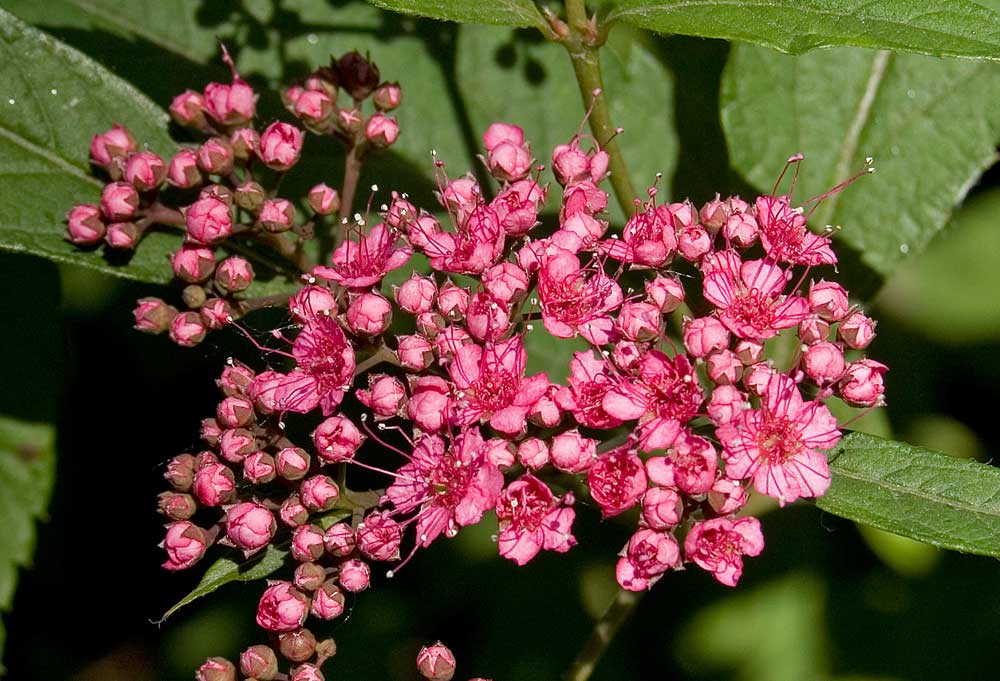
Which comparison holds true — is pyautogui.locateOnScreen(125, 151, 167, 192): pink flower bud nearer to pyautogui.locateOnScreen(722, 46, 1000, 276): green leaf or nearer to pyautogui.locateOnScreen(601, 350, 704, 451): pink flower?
pyautogui.locateOnScreen(601, 350, 704, 451): pink flower

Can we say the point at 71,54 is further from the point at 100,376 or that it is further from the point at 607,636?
the point at 607,636

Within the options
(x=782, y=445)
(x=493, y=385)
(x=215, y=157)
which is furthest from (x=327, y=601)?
(x=215, y=157)

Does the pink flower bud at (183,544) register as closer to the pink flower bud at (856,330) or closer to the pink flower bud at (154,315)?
the pink flower bud at (154,315)

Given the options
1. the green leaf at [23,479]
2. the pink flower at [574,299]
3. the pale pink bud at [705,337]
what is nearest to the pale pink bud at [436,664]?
the pink flower at [574,299]

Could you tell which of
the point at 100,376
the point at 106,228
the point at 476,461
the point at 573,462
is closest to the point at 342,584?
the point at 476,461

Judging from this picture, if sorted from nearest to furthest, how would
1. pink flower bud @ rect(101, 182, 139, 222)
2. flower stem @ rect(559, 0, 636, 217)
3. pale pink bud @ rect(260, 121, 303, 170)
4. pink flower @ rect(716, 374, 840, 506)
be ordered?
1. pink flower @ rect(716, 374, 840, 506)
2. flower stem @ rect(559, 0, 636, 217)
3. pink flower bud @ rect(101, 182, 139, 222)
4. pale pink bud @ rect(260, 121, 303, 170)

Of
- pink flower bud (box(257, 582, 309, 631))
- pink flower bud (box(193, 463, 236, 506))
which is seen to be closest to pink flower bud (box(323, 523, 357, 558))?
pink flower bud (box(257, 582, 309, 631))

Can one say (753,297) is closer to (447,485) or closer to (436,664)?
(447,485)
